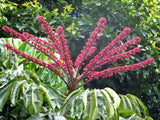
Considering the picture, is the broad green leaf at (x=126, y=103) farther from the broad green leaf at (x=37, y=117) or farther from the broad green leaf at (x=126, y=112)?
the broad green leaf at (x=37, y=117)

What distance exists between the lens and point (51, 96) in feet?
4.12

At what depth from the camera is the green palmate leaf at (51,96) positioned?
1.20m

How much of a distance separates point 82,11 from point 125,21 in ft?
3.05

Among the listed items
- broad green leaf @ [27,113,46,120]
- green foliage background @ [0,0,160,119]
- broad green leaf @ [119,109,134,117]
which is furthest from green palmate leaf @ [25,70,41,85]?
green foliage background @ [0,0,160,119]

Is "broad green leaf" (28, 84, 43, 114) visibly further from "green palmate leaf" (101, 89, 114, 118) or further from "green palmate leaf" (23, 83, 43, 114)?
"green palmate leaf" (101, 89, 114, 118)

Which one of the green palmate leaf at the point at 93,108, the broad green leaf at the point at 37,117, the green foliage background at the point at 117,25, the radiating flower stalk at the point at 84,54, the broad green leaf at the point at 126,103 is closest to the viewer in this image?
the green palmate leaf at the point at 93,108

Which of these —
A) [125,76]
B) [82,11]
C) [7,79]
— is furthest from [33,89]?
[82,11]

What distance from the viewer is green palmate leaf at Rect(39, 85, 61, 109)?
1.20 m

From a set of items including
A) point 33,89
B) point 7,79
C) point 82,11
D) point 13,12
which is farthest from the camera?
point 82,11

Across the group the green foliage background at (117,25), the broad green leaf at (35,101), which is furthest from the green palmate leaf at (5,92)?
the green foliage background at (117,25)

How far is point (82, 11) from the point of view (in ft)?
12.7

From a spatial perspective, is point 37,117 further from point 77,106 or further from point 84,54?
point 84,54

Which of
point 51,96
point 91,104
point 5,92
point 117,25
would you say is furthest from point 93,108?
point 117,25

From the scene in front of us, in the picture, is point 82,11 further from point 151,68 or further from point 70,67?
point 70,67
